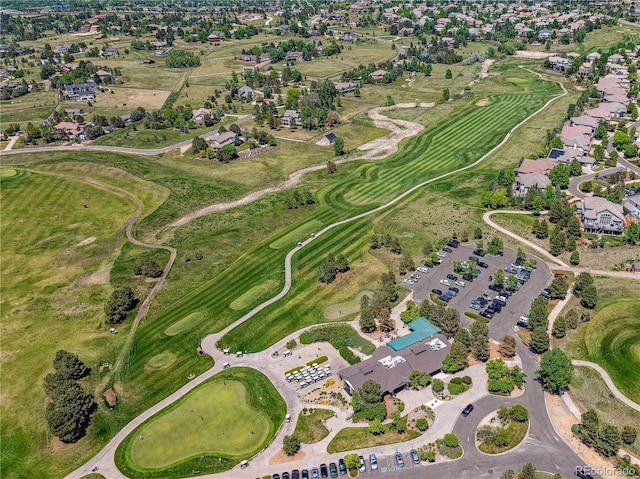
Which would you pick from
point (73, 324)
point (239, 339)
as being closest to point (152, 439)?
point (239, 339)

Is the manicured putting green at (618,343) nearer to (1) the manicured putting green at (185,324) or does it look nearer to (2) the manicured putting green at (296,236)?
(2) the manicured putting green at (296,236)

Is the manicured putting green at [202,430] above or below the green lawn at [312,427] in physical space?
below

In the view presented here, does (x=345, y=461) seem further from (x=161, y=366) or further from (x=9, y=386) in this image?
(x=9, y=386)

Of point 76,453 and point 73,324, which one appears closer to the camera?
point 76,453

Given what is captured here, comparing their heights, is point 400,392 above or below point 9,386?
above

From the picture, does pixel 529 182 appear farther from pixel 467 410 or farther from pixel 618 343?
pixel 467 410

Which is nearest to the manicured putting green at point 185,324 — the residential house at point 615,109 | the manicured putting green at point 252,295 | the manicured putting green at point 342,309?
the manicured putting green at point 252,295

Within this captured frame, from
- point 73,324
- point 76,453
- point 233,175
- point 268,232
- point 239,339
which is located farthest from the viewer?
point 233,175

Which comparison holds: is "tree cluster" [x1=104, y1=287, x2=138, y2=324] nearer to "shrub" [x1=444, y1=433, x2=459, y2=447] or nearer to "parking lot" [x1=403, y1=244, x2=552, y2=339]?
"parking lot" [x1=403, y1=244, x2=552, y2=339]
